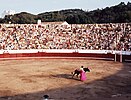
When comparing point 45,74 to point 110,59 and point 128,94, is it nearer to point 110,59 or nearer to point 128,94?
point 128,94

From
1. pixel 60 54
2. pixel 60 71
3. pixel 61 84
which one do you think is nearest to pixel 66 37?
pixel 60 54

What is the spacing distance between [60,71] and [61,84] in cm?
417

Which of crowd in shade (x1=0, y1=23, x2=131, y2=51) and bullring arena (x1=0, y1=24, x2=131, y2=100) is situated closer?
bullring arena (x1=0, y1=24, x2=131, y2=100)

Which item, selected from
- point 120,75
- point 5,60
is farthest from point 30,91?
point 5,60

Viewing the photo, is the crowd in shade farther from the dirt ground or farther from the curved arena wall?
the dirt ground

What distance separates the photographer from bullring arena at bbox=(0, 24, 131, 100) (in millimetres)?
12969

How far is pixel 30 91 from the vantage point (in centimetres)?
1324

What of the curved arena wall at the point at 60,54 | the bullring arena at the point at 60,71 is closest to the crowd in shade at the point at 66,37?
the bullring arena at the point at 60,71

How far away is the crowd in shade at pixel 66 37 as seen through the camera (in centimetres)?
2825

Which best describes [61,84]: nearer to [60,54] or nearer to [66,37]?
[60,54]

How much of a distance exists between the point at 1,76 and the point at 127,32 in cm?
1618

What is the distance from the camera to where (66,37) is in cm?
2995

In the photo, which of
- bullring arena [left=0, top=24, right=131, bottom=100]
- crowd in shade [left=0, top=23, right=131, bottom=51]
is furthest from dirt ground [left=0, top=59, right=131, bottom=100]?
crowd in shade [left=0, top=23, right=131, bottom=51]

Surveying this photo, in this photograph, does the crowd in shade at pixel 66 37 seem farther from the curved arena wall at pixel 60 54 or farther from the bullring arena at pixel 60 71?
the curved arena wall at pixel 60 54
